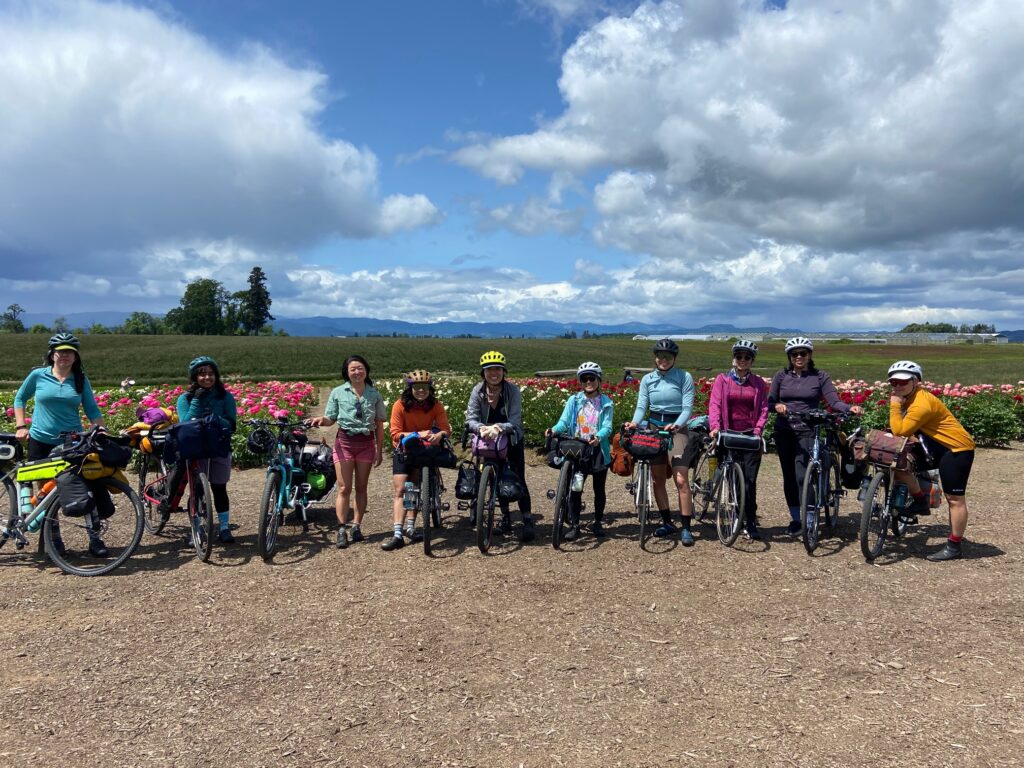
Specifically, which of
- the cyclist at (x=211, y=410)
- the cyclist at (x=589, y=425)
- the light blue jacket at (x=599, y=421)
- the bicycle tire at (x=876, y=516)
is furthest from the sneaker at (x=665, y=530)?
the cyclist at (x=211, y=410)

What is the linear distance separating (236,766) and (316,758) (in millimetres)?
410

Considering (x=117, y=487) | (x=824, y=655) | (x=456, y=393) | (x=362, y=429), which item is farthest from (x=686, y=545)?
(x=456, y=393)

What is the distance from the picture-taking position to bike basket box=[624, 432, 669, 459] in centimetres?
707

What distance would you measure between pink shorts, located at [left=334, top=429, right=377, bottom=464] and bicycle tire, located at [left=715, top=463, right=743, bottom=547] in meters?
3.89

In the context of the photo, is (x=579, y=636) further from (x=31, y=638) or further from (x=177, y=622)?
(x=31, y=638)

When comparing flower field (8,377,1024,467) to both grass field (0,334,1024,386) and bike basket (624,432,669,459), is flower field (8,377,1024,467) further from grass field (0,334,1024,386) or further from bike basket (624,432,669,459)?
grass field (0,334,1024,386)

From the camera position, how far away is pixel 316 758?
3.57 metres

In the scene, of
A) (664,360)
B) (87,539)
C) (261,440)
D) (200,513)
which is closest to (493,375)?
(664,360)

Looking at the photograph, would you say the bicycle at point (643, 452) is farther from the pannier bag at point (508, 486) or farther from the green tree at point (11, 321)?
the green tree at point (11, 321)

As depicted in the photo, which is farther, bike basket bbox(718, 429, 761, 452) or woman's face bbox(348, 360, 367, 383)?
Answer: woman's face bbox(348, 360, 367, 383)

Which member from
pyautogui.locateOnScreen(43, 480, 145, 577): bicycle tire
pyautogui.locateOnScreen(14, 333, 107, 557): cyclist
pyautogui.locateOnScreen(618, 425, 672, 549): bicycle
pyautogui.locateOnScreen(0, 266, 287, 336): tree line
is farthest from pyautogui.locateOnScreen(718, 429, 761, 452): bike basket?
pyautogui.locateOnScreen(0, 266, 287, 336): tree line

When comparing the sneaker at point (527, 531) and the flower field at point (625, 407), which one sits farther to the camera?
the flower field at point (625, 407)

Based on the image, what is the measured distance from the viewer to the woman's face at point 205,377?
23.1 feet

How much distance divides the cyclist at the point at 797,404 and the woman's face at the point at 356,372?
4558mm
